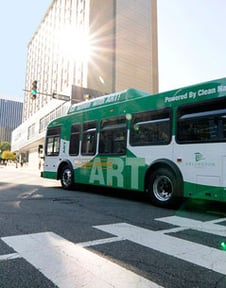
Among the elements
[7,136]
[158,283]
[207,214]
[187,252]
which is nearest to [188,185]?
[207,214]

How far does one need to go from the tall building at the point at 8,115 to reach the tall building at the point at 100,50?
2833 inches

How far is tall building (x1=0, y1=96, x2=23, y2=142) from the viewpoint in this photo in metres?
127

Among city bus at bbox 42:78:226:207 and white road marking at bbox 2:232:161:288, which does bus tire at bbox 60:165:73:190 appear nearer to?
city bus at bbox 42:78:226:207

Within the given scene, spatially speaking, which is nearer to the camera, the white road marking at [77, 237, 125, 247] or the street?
the street

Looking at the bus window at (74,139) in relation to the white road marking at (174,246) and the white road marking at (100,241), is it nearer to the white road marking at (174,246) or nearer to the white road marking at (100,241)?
the white road marking at (174,246)

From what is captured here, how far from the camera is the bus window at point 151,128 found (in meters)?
7.54

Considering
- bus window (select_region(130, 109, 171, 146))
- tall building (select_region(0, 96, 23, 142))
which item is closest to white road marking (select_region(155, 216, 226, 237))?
bus window (select_region(130, 109, 171, 146))

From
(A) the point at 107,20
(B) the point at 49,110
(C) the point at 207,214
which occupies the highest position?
(A) the point at 107,20

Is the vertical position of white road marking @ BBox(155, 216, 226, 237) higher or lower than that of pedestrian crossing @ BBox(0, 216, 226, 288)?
lower

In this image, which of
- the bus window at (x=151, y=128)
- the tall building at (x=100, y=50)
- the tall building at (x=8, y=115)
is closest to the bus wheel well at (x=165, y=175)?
the bus window at (x=151, y=128)

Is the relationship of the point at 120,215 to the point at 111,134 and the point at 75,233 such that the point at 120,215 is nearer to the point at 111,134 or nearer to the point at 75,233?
the point at 75,233

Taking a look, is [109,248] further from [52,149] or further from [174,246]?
[52,149]

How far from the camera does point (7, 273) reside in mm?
2988

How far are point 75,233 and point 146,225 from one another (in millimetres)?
1561
